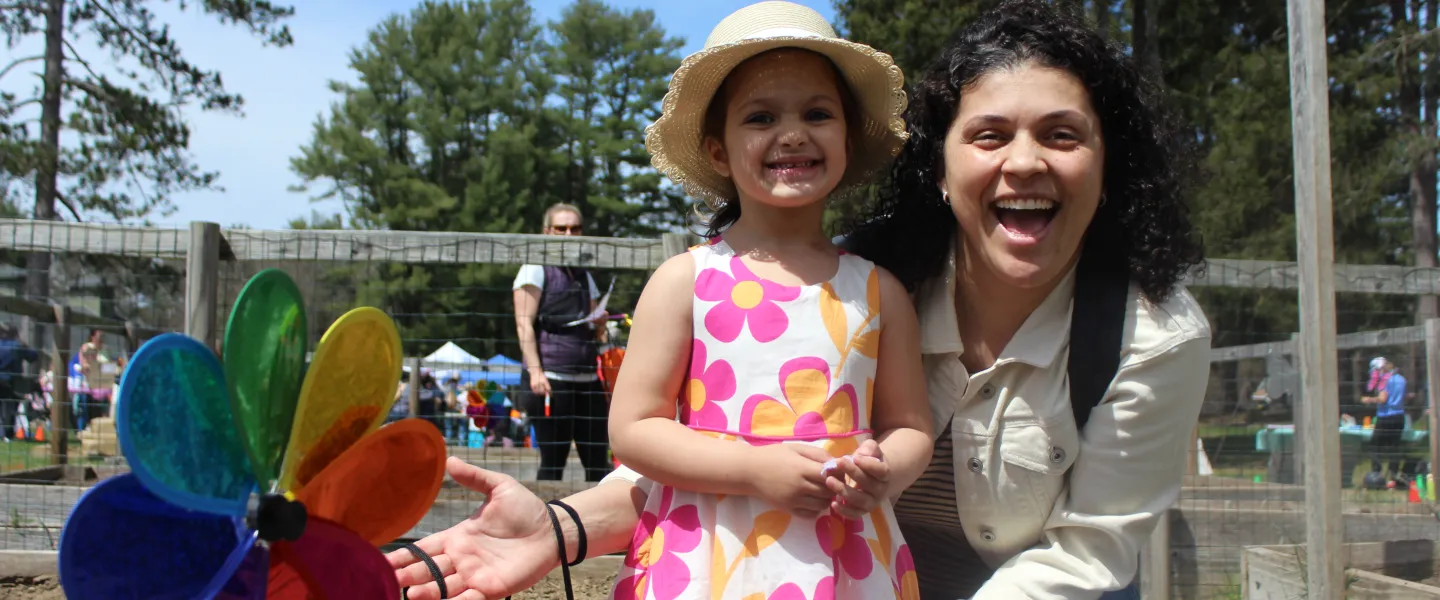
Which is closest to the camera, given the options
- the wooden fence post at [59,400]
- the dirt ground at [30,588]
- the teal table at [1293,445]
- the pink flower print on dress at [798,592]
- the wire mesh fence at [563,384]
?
the pink flower print on dress at [798,592]

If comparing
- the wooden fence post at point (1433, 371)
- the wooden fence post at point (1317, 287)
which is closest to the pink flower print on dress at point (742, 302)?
the wooden fence post at point (1317, 287)

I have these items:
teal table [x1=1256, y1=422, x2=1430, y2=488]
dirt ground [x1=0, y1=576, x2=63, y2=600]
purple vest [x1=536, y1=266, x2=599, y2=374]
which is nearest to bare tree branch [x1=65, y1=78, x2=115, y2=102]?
purple vest [x1=536, y1=266, x2=599, y2=374]

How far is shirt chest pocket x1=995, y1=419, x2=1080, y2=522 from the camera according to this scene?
1.77m

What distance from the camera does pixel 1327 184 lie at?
295 centimetres

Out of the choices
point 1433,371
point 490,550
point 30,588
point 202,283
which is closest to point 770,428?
point 490,550

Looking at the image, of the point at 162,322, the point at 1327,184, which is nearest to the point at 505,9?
the point at 162,322

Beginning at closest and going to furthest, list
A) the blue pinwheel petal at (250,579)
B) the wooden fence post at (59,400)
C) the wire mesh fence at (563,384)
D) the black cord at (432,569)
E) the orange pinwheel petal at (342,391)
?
1. the blue pinwheel petal at (250,579)
2. the orange pinwheel petal at (342,391)
3. the black cord at (432,569)
4. the wire mesh fence at (563,384)
5. the wooden fence post at (59,400)

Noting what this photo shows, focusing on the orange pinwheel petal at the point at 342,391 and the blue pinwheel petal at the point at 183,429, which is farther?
the orange pinwheel petal at the point at 342,391

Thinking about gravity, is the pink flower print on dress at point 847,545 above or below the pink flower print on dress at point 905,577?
above

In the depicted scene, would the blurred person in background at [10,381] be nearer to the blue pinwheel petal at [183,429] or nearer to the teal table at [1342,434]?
the blue pinwheel petal at [183,429]

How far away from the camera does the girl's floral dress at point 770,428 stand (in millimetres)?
1476

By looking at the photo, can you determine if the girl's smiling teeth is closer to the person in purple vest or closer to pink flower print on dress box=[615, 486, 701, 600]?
pink flower print on dress box=[615, 486, 701, 600]

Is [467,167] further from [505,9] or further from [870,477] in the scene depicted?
[870,477]

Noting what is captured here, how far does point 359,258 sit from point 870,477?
3020mm
